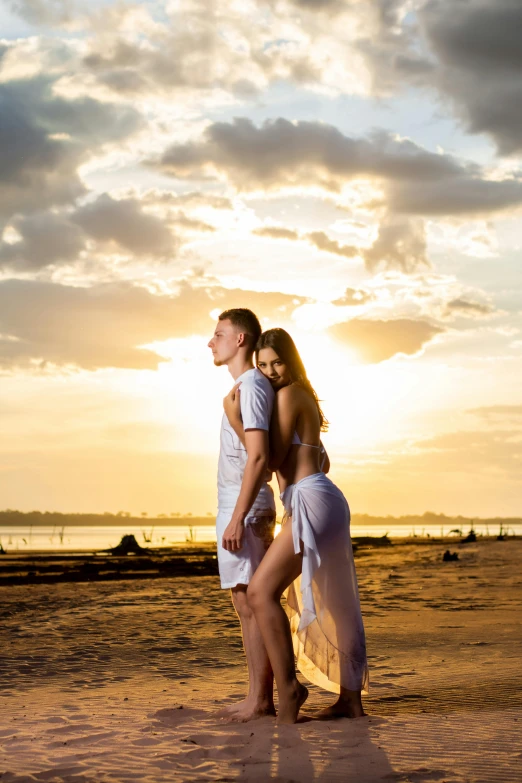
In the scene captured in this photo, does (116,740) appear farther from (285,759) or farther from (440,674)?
(440,674)

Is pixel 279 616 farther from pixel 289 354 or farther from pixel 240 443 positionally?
pixel 289 354

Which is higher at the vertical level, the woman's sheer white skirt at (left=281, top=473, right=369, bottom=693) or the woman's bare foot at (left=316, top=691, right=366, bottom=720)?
the woman's sheer white skirt at (left=281, top=473, right=369, bottom=693)

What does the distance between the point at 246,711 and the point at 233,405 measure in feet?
6.22

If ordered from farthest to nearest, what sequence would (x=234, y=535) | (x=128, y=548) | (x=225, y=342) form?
(x=128, y=548) → (x=225, y=342) → (x=234, y=535)

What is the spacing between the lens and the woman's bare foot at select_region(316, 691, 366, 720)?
17.1 ft

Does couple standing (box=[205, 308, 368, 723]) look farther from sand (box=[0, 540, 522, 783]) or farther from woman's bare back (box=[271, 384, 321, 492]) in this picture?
sand (box=[0, 540, 522, 783])

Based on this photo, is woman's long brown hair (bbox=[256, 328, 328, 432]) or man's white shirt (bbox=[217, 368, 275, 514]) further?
woman's long brown hair (bbox=[256, 328, 328, 432])

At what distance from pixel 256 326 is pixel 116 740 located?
267 centimetres

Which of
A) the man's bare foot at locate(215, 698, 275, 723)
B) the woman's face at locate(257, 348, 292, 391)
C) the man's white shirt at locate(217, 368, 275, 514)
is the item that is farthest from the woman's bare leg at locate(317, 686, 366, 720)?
the woman's face at locate(257, 348, 292, 391)

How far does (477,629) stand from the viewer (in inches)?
384

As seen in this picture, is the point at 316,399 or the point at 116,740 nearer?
the point at 116,740

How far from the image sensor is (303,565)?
5055 mm

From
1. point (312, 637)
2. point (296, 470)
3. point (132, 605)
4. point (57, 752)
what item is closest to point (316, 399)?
point (296, 470)

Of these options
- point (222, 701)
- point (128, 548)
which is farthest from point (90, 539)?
point (222, 701)
